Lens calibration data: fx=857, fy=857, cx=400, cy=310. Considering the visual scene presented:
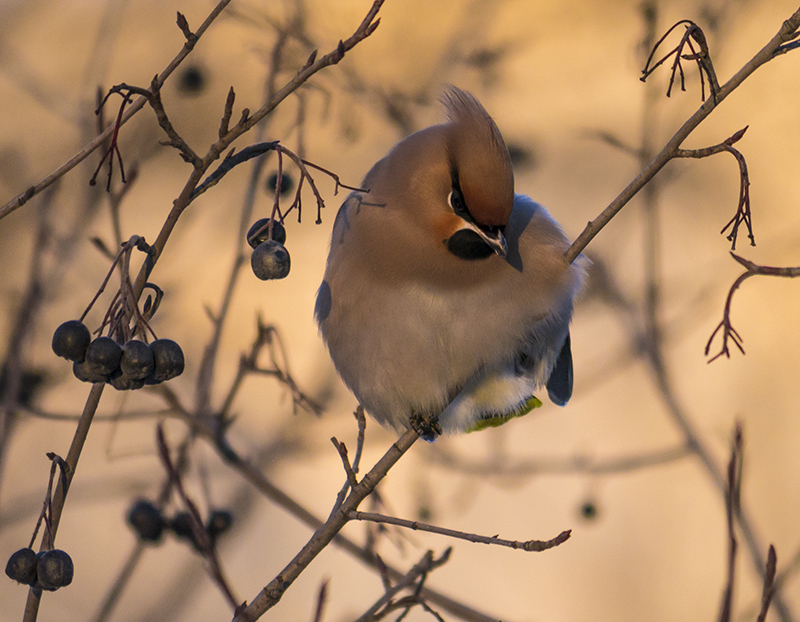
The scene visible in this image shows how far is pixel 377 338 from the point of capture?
1832mm

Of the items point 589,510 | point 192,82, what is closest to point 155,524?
point 192,82

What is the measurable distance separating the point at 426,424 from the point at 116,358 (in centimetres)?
96

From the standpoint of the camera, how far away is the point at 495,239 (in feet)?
5.16

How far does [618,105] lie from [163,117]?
287cm

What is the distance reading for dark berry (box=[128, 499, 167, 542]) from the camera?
1.91 m

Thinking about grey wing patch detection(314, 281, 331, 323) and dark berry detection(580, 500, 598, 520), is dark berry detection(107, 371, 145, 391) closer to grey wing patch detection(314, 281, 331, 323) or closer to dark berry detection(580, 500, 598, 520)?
grey wing patch detection(314, 281, 331, 323)

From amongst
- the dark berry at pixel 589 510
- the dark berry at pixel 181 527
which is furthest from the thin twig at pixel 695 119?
the dark berry at pixel 589 510

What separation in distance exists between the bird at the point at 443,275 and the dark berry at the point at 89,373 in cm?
69

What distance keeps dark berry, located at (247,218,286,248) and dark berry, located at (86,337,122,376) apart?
0.31m

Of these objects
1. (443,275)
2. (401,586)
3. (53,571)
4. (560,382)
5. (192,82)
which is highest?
(192,82)

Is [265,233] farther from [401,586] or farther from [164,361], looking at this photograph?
[401,586]

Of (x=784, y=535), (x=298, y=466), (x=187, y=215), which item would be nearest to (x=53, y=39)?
(x=187, y=215)

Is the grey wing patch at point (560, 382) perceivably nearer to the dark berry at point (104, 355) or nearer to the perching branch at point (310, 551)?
the perching branch at point (310, 551)

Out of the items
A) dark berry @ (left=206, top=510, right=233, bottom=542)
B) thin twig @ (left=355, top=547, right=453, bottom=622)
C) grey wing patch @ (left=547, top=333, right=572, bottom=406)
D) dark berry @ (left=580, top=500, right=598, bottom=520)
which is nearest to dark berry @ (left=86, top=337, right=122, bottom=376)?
thin twig @ (left=355, top=547, right=453, bottom=622)
